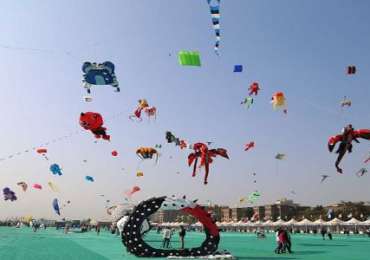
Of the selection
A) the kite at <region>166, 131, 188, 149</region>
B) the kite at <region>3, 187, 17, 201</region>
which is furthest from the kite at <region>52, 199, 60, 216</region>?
the kite at <region>166, 131, 188, 149</region>

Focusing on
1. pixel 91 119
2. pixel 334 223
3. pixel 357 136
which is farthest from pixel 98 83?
pixel 334 223


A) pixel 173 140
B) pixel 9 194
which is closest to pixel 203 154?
pixel 173 140

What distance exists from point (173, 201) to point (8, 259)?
7796 millimetres

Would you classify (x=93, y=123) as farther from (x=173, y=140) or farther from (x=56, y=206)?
(x=56, y=206)

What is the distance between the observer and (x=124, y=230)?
21219 millimetres

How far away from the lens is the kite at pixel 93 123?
78.4 feet

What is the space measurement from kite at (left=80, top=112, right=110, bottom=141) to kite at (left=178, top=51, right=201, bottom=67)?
7.48 metres

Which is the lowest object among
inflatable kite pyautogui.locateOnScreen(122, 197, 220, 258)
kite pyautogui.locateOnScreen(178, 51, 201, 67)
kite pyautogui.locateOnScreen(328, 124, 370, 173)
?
inflatable kite pyautogui.locateOnScreen(122, 197, 220, 258)

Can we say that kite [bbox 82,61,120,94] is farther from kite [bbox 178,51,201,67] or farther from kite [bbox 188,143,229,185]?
kite [bbox 188,143,229,185]

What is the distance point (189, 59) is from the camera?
60.7 feet

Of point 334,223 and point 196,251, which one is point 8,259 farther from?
point 334,223

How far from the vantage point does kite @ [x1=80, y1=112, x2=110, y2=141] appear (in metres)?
23.9

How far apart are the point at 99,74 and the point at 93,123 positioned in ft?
11.1

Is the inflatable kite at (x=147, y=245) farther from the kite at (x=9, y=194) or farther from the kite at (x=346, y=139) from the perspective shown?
the kite at (x=9, y=194)
